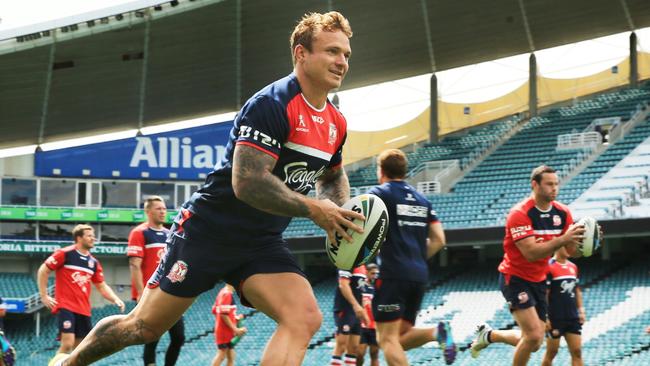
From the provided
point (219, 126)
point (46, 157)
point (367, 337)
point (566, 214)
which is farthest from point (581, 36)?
point (566, 214)

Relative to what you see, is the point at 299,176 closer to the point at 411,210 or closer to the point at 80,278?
the point at 411,210

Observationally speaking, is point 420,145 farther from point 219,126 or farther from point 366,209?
point 366,209

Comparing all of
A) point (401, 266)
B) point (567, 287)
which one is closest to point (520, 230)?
point (401, 266)

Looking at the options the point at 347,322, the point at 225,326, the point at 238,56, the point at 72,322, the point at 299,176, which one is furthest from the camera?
the point at 238,56

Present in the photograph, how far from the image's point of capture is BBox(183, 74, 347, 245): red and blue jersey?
5.26m

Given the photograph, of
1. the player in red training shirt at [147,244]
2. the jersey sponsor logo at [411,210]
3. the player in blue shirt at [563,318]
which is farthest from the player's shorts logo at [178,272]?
the player in blue shirt at [563,318]

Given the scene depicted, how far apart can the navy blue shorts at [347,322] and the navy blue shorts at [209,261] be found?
26.2 feet

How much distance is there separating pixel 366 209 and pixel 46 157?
3292 cm

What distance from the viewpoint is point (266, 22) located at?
32.6 meters

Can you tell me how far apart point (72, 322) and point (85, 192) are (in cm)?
2497

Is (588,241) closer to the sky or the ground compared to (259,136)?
closer to the ground

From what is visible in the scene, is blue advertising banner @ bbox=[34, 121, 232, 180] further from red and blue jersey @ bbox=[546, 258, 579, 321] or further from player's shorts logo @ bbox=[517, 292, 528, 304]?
player's shorts logo @ bbox=[517, 292, 528, 304]

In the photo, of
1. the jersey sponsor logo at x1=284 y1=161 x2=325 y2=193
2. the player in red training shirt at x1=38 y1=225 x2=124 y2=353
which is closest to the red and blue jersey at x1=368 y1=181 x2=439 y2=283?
the jersey sponsor logo at x1=284 y1=161 x2=325 y2=193

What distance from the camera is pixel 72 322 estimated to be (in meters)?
12.3
